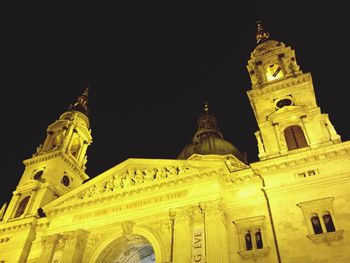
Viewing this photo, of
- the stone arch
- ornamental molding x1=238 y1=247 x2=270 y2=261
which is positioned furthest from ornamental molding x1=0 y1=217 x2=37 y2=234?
ornamental molding x1=238 y1=247 x2=270 y2=261

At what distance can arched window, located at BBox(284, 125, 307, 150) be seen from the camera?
22344 mm

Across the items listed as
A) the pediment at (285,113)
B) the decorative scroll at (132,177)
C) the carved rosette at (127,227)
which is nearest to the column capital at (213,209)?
the decorative scroll at (132,177)

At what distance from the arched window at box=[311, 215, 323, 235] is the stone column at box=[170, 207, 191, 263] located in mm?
6522

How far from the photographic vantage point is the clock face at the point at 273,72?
28.4 meters

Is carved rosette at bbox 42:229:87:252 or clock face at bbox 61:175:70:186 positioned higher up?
clock face at bbox 61:175:70:186

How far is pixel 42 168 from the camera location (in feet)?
105

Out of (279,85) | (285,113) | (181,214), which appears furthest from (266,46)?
(181,214)

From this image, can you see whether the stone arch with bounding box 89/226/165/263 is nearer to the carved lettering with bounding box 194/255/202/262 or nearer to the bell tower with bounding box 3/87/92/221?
the carved lettering with bounding box 194/255/202/262

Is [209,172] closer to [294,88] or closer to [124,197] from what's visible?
[124,197]

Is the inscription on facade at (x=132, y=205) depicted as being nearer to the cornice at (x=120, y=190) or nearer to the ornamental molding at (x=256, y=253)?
the cornice at (x=120, y=190)

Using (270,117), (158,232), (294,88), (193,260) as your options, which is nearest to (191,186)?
(158,232)

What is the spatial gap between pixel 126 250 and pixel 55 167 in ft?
38.5

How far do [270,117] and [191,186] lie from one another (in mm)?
7316

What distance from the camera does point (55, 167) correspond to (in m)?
31.3
